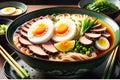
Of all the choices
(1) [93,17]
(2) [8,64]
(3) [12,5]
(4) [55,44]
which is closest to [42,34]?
(4) [55,44]

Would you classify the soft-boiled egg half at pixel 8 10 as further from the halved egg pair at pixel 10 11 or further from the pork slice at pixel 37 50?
the pork slice at pixel 37 50

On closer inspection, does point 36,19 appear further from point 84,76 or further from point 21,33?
point 84,76

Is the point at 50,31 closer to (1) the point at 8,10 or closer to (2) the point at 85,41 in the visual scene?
(2) the point at 85,41

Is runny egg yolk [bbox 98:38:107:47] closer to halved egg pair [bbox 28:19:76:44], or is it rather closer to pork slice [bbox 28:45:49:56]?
halved egg pair [bbox 28:19:76:44]

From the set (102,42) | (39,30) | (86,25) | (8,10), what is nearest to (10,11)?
(8,10)

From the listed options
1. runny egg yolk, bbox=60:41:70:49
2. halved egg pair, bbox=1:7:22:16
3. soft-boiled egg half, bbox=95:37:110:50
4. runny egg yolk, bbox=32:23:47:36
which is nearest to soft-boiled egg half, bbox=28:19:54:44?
runny egg yolk, bbox=32:23:47:36

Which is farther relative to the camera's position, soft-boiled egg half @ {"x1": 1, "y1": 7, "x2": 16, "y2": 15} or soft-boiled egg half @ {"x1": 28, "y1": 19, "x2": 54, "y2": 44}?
soft-boiled egg half @ {"x1": 1, "y1": 7, "x2": 16, "y2": 15}
